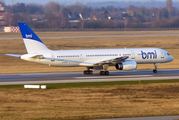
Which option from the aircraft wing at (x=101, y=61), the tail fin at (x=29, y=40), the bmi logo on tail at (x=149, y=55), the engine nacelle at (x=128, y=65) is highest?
the tail fin at (x=29, y=40)

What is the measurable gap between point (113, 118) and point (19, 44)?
59954mm

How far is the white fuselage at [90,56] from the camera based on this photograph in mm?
41906

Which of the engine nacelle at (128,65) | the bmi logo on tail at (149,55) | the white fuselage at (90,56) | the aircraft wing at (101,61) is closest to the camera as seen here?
the engine nacelle at (128,65)

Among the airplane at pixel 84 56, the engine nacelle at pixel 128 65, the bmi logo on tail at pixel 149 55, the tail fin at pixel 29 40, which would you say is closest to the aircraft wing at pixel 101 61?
the airplane at pixel 84 56

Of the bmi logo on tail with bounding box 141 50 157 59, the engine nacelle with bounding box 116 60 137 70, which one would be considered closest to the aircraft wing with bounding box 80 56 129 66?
the engine nacelle with bounding box 116 60 137 70

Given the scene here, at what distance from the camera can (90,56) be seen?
4306 cm

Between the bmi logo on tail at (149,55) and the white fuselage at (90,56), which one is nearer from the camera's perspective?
the white fuselage at (90,56)

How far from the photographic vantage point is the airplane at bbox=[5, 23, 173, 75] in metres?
41.4

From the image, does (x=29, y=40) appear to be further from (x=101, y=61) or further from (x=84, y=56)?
(x=101, y=61)

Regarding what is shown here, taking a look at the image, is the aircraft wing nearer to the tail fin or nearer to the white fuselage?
the white fuselage

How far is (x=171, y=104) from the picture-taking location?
28094mm

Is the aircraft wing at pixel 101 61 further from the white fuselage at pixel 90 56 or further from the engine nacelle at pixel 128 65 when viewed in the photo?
the engine nacelle at pixel 128 65

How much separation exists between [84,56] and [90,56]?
0.80m

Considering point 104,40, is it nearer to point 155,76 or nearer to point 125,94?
point 155,76
